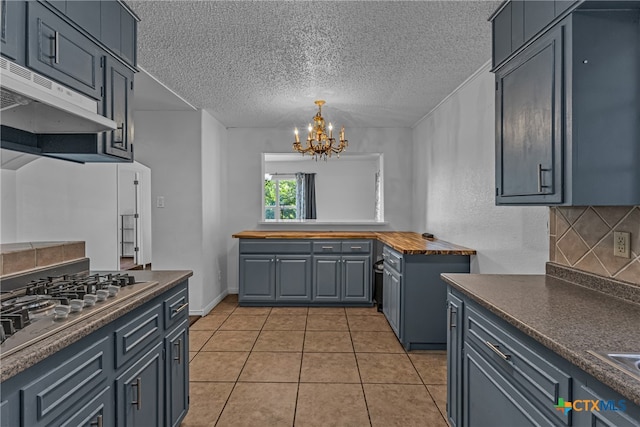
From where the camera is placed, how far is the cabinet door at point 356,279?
4520 millimetres

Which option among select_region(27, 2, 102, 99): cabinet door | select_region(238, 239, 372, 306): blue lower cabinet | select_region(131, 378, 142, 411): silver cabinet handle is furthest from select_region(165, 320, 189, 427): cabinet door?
select_region(238, 239, 372, 306): blue lower cabinet

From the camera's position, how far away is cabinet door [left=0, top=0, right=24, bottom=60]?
1225mm

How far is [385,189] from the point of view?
5145 millimetres

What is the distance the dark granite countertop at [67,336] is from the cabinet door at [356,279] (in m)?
2.96

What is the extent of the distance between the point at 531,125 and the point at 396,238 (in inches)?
104

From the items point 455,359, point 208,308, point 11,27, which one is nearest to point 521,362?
point 455,359

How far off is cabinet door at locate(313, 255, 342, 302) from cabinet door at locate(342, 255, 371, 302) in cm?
8

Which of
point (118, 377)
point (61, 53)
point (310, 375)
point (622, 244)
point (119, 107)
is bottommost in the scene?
point (310, 375)

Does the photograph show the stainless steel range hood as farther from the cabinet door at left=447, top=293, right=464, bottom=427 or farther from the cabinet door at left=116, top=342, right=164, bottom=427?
the cabinet door at left=447, top=293, right=464, bottom=427

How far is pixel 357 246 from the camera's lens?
14.9 ft

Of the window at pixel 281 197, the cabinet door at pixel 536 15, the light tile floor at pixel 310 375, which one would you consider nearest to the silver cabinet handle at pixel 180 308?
the light tile floor at pixel 310 375

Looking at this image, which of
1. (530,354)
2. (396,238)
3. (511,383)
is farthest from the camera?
(396,238)

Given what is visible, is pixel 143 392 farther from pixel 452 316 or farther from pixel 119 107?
pixel 452 316

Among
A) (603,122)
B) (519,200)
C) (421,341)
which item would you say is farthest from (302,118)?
(603,122)
